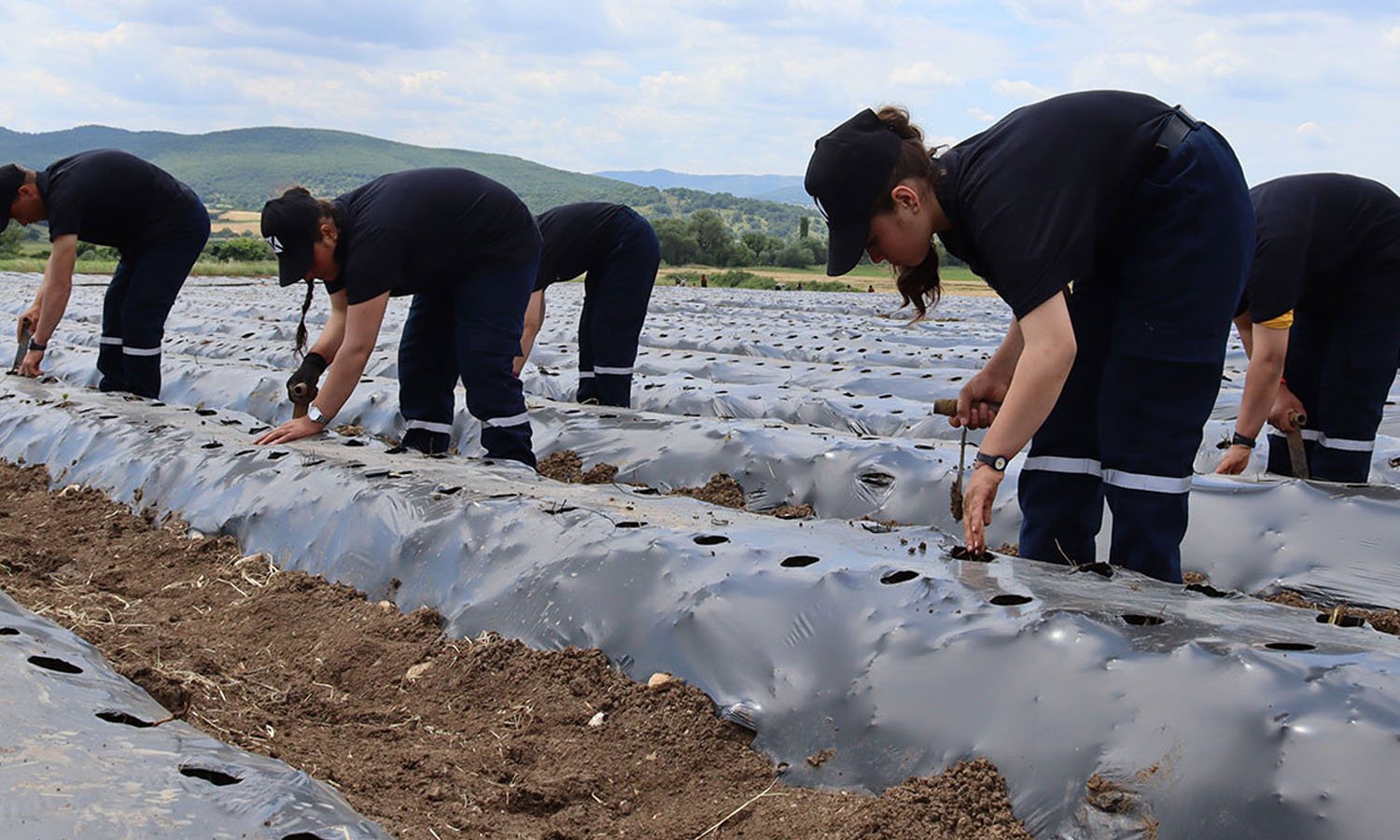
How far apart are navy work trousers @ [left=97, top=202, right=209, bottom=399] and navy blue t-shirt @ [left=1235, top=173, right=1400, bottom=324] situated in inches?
199

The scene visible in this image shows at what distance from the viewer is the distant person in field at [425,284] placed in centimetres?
396

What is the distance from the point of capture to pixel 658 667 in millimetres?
2537

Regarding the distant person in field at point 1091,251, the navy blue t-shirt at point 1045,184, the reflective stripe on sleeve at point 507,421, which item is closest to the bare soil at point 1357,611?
the distant person in field at point 1091,251

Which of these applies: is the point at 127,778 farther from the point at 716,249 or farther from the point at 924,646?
the point at 716,249

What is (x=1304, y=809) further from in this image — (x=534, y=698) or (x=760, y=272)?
(x=760, y=272)

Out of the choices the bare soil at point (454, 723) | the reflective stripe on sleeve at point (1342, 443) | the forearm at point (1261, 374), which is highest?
the forearm at point (1261, 374)

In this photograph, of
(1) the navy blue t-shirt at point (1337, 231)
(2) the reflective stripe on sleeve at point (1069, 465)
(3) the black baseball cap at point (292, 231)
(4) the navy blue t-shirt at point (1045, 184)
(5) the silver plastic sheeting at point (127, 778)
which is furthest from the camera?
(3) the black baseball cap at point (292, 231)

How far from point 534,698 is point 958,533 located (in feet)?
7.04

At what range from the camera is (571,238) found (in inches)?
227

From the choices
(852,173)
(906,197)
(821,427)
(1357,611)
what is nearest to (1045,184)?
(906,197)

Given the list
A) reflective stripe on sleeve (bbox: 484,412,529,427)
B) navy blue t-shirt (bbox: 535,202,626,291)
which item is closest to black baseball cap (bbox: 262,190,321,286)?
reflective stripe on sleeve (bbox: 484,412,529,427)

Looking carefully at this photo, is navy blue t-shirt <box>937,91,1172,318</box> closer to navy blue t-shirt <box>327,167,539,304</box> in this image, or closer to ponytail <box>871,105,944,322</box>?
ponytail <box>871,105,944,322</box>

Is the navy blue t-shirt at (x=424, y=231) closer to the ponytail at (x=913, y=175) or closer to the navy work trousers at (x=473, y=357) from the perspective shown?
the navy work trousers at (x=473, y=357)

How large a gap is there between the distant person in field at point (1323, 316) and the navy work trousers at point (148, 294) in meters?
5.02
